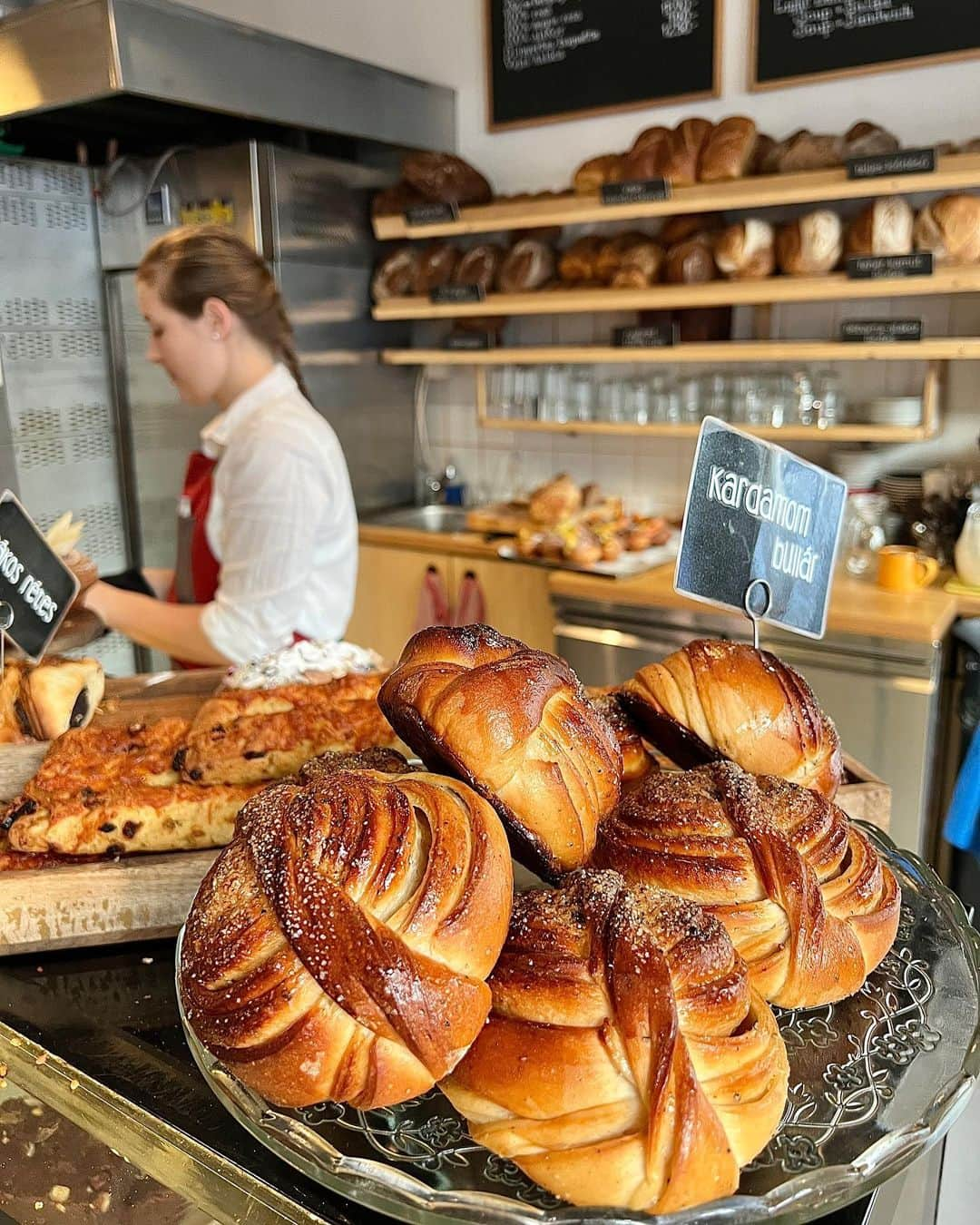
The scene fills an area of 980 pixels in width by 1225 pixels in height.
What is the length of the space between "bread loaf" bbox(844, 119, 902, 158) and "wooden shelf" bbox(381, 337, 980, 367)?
0.57m

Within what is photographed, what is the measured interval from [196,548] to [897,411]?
2.18 meters

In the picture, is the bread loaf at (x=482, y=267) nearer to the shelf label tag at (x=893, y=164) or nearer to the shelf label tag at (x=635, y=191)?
the shelf label tag at (x=635, y=191)

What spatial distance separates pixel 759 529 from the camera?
4.18 ft

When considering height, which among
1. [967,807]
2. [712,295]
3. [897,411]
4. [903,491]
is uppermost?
[712,295]

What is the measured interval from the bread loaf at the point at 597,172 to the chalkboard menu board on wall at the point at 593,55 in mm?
356

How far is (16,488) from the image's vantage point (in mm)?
4238

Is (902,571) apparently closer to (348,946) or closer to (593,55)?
(593,55)

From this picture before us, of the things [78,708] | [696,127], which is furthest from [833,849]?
[696,127]

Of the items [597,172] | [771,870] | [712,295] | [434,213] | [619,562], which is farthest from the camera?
[434,213]

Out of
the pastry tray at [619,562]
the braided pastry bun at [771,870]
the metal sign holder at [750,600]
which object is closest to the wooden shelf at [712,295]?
the pastry tray at [619,562]

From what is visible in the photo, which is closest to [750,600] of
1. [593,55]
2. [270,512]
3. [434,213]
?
[270,512]

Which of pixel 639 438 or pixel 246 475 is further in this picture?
pixel 639 438

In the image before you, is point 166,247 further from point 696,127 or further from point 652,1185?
point 652,1185

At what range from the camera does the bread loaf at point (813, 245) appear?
125 inches
